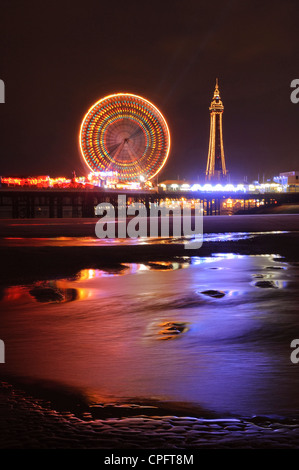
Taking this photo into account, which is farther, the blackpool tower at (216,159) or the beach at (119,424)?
the blackpool tower at (216,159)

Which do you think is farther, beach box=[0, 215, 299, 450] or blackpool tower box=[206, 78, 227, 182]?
blackpool tower box=[206, 78, 227, 182]

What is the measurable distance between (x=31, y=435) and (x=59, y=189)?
85.6m

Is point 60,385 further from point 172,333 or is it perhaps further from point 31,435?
point 172,333

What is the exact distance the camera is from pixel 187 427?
462 centimetres

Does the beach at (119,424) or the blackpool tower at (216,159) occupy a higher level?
the blackpool tower at (216,159)

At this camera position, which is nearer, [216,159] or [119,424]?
Answer: [119,424]

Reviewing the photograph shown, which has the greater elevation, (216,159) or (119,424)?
(216,159)

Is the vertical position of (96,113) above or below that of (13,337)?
above

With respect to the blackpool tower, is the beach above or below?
below
